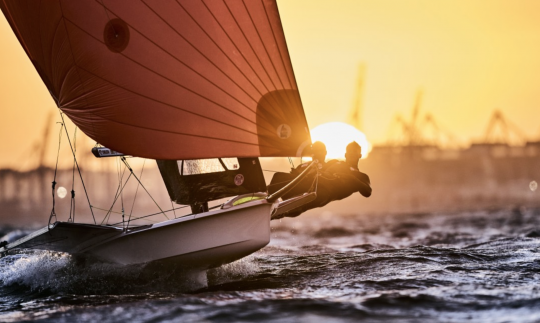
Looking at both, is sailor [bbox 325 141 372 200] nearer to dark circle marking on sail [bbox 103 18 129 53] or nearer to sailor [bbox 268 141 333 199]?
sailor [bbox 268 141 333 199]

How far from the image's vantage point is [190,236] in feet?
27.6

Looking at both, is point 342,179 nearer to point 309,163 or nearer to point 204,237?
point 309,163

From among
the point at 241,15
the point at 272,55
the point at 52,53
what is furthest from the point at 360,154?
the point at 52,53

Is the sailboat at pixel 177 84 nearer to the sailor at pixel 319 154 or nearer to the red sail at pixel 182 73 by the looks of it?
the red sail at pixel 182 73

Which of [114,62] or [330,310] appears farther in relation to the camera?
[114,62]

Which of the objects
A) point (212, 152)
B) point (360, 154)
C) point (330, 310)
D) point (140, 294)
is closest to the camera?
point (330, 310)

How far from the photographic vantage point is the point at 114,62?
8.89 metres

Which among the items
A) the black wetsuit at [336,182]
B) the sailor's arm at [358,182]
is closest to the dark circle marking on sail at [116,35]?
the black wetsuit at [336,182]

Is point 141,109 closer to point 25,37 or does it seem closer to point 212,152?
point 212,152

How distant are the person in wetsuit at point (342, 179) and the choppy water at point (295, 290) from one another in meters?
1.10

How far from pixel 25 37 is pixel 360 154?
5134mm

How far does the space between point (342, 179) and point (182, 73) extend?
2578 mm

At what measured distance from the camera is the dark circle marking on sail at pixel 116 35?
29.1 feet

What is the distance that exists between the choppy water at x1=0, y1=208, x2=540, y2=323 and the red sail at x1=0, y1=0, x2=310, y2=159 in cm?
172
